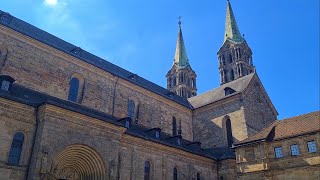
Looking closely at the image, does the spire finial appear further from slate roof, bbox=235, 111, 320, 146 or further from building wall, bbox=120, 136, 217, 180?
slate roof, bbox=235, 111, 320, 146

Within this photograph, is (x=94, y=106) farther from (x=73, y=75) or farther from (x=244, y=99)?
(x=244, y=99)

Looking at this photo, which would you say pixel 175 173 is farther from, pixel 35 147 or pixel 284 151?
pixel 35 147

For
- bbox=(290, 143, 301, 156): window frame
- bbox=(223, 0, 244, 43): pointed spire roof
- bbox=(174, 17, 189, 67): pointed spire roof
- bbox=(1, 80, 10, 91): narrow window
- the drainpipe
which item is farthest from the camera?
bbox=(174, 17, 189, 67): pointed spire roof

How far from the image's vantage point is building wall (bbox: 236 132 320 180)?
2022cm

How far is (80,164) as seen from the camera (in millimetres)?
19266

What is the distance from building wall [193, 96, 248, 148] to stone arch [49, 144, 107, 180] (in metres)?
15.5

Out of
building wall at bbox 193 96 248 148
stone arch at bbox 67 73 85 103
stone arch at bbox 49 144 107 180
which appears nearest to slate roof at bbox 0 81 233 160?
stone arch at bbox 67 73 85 103

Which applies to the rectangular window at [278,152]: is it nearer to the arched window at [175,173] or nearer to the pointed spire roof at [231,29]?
the arched window at [175,173]

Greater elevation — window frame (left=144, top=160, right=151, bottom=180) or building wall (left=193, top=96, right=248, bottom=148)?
building wall (left=193, top=96, right=248, bottom=148)

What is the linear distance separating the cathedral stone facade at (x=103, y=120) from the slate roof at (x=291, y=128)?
0.56 meters

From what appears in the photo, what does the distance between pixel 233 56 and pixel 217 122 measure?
77.5 ft

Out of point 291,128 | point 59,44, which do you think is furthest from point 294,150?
point 59,44

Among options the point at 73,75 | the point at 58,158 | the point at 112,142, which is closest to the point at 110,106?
the point at 73,75

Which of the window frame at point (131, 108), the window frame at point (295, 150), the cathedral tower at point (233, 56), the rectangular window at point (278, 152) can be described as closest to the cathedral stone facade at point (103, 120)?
the window frame at point (131, 108)
